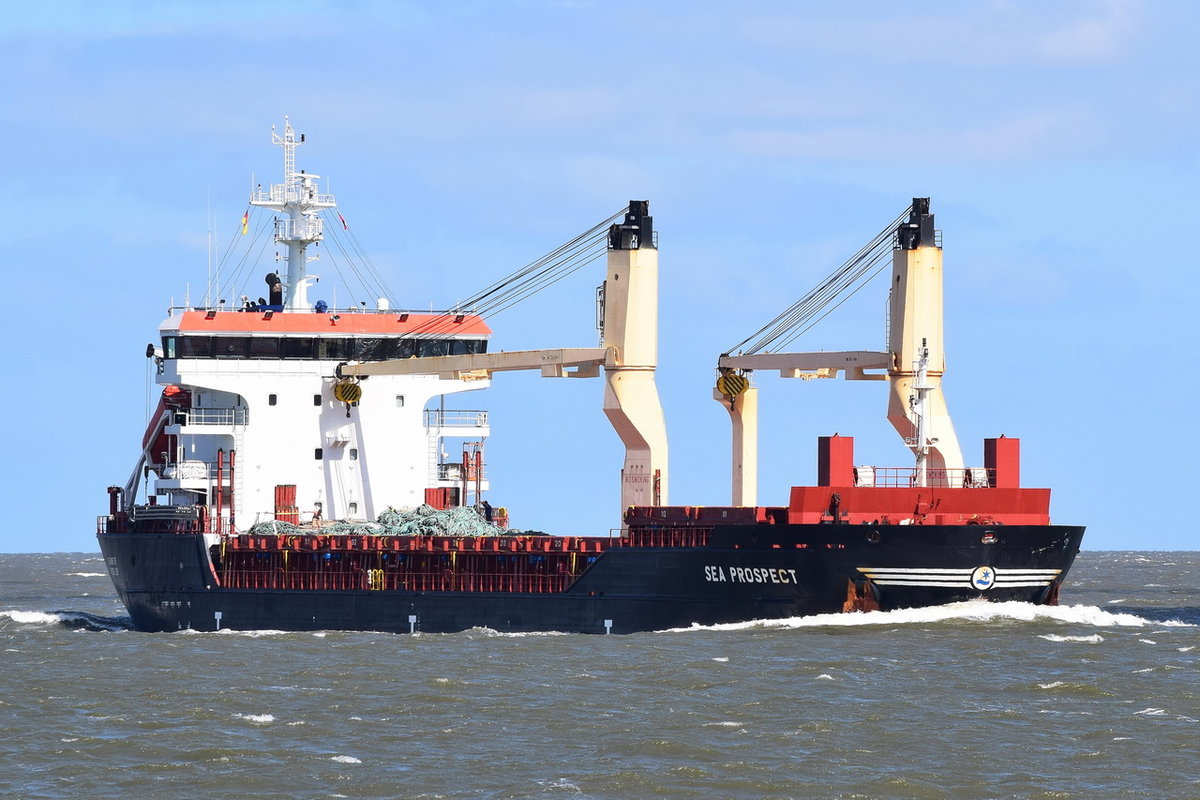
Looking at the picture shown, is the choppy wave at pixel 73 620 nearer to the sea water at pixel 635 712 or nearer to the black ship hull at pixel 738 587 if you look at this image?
the black ship hull at pixel 738 587

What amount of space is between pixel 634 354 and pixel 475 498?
7390 mm

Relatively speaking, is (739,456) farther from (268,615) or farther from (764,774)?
(764,774)

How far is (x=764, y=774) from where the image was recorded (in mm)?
24031

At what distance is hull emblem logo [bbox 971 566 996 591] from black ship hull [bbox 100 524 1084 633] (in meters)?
0.02

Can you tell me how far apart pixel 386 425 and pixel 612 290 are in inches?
300

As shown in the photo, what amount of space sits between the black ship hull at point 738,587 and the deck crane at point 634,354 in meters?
3.03

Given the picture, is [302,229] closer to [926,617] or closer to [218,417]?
[218,417]

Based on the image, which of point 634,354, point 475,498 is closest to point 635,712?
point 634,354

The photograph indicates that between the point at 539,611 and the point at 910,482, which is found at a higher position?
the point at 910,482

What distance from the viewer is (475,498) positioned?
46938 millimetres

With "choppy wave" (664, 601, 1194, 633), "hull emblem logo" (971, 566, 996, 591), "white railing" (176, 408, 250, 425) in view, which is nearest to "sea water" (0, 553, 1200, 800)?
"choppy wave" (664, 601, 1194, 633)

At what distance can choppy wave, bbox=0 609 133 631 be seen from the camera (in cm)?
4758

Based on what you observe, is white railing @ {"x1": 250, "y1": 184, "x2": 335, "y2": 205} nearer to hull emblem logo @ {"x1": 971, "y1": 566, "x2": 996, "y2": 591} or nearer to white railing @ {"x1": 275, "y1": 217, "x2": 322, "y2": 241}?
white railing @ {"x1": 275, "y1": 217, "x2": 322, "y2": 241}

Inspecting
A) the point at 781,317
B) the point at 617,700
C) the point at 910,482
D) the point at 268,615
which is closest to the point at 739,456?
the point at 781,317
